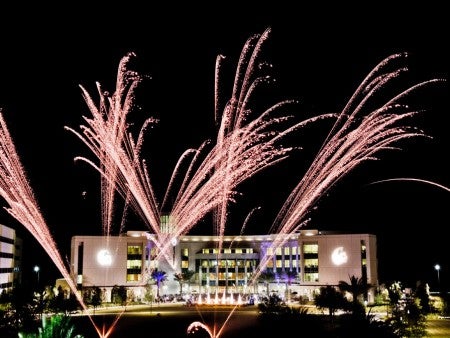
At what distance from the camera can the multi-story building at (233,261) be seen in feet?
230

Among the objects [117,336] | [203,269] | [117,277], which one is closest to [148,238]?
[117,277]

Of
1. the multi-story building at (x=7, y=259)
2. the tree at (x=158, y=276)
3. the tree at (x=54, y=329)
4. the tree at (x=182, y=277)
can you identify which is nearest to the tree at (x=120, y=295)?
the multi-story building at (x=7, y=259)

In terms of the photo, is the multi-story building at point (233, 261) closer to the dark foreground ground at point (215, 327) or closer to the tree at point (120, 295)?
the tree at point (120, 295)

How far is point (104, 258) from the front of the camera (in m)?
70.9

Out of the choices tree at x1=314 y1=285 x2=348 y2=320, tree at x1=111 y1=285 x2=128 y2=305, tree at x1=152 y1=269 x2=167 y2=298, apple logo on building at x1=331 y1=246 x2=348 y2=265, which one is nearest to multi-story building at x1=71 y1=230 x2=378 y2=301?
apple logo on building at x1=331 y1=246 x2=348 y2=265

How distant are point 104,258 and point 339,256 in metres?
30.0

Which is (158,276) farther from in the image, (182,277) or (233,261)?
(233,261)

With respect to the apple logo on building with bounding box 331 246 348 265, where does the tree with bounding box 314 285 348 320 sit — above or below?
below

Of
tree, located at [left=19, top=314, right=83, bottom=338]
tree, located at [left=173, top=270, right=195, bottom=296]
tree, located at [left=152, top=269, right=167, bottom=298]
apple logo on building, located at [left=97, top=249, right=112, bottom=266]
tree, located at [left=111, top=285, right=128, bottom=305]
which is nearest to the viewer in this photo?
tree, located at [left=19, top=314, right=83, bottom=338]

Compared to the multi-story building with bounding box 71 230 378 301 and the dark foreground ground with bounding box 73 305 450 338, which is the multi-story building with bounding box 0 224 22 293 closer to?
the multi-story building with bounding box 71 230 378 301

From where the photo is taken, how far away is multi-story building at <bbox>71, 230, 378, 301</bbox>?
230 feet

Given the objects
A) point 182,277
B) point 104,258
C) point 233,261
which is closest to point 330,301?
point 104,258


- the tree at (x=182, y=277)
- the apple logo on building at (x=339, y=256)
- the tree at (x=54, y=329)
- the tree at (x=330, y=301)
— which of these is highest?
the apple logo on building at (x=339, y=256)

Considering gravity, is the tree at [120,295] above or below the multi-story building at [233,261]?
below
